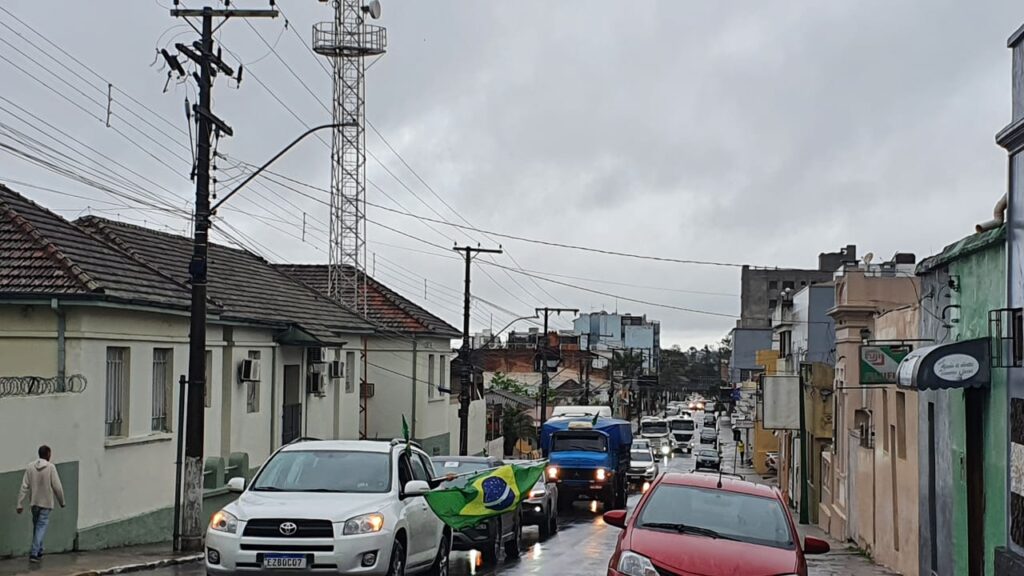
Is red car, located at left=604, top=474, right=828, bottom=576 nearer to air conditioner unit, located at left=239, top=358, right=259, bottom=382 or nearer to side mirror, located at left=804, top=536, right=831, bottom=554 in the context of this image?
side mirror, located at left=804, top=536, right=831, bottom=554

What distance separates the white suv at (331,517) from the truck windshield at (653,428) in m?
70.9

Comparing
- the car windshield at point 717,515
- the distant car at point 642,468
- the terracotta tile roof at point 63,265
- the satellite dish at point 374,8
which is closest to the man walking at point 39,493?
the terracotta tile roof at point 63,265

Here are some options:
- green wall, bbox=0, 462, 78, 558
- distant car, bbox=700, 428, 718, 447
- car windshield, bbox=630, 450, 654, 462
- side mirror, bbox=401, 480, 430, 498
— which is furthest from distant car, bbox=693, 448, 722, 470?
side mirror, bbox=401, 480, 430, 498

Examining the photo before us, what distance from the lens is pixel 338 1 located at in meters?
36.8

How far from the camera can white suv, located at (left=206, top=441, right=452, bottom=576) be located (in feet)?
38.7

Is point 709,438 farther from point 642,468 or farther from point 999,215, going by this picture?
point 999,215

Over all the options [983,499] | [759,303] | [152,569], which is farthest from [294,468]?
[759,303]

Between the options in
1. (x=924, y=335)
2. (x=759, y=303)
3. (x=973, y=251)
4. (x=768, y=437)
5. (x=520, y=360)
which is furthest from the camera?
(x=759, y=303)

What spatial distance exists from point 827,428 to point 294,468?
26.3 m

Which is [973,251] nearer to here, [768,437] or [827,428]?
[827,428]

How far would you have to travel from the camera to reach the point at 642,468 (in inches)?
1882

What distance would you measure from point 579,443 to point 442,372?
14312mm

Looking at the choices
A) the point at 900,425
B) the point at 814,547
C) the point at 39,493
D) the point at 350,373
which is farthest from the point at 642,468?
the point at 814,547

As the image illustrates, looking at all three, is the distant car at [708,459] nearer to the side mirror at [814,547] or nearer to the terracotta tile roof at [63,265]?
the terracotta tile roof at [63,265]
